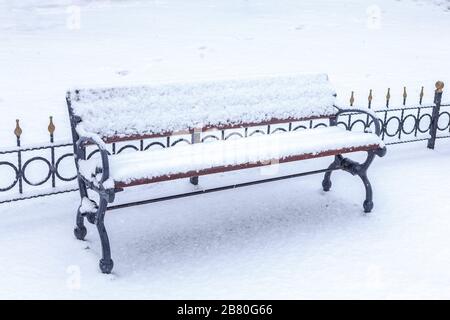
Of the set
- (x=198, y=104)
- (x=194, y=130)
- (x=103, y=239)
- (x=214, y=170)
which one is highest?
(x=198, y=104)

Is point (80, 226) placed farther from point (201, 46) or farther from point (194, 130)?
point (201, 46)

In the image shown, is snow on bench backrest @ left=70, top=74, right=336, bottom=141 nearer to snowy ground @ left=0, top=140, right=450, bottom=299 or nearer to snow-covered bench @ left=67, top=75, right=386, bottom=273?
snow-covered bench @ left=67, top=75, right=386, bottom=273

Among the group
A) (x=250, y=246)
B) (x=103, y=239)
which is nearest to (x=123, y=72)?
(x=250, y=246)

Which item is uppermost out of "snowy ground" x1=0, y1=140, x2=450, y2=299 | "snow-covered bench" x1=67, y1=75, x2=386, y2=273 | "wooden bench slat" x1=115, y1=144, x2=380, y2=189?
"snow-covered bench" x1=67, y1=75, x2=386, y2=273

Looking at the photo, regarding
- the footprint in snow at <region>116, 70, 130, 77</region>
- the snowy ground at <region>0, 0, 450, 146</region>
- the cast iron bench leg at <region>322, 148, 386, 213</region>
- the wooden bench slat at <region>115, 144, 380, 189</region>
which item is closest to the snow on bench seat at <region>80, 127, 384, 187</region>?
the wooden bench slat at <region>115, 144, 380, 189</region>

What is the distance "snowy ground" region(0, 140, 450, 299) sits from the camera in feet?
14.9

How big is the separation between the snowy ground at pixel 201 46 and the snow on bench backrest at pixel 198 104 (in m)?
2.63

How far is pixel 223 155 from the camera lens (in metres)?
5.00

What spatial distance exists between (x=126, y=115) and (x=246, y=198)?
1.59m

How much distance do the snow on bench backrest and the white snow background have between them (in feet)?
2.81

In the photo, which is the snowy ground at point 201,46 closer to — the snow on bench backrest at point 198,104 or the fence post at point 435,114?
the fence post at point 435,114

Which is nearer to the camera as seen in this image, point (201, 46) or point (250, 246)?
point (250, 246)

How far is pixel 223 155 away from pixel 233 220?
0.89m

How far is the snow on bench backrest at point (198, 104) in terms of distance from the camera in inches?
200
